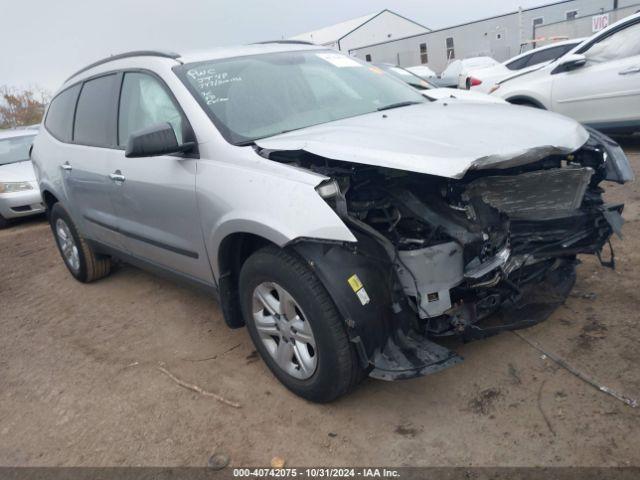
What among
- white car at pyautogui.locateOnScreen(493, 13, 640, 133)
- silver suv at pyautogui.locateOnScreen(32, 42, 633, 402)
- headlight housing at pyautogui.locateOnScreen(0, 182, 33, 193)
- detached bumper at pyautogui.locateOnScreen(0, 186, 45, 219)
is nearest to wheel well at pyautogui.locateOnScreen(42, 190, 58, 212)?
silver suv at pyautogui.locateOnScreen(32, 42, 633, 402)

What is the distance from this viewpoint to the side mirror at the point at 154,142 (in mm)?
2799

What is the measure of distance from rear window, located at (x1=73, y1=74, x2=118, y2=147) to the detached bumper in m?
4.35

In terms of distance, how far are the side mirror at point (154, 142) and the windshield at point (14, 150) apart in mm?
7805

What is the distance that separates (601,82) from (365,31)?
148 ft

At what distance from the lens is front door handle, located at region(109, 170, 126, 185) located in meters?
3.54

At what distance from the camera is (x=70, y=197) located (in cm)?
446

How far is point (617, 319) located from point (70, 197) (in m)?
4.11

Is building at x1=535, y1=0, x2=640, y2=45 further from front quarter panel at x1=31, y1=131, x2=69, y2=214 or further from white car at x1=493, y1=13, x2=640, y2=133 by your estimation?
front quarter panel at x1=31, y1=131, x2=69, y2=214

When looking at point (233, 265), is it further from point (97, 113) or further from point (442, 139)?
point (97, 113)

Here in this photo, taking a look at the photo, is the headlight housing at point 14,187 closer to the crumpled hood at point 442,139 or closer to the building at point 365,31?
the crumpled hood at point 442,139

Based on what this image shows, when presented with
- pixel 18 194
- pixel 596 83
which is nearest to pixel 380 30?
pixel 596 83

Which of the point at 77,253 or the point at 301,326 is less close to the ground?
the point at 301,326

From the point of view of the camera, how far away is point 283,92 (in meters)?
3.29

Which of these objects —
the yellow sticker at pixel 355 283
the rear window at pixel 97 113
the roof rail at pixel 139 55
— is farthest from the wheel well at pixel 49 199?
the yellow sticker at pixel 355 283
